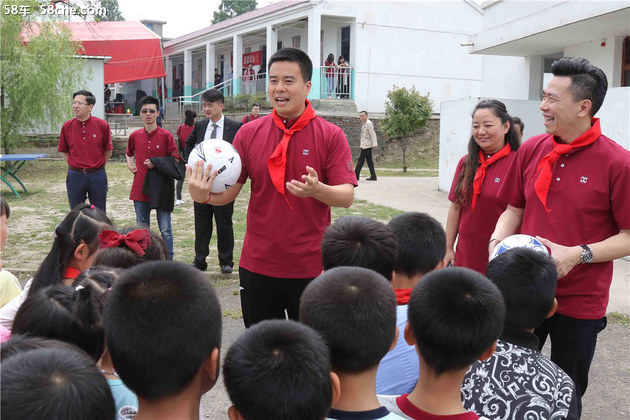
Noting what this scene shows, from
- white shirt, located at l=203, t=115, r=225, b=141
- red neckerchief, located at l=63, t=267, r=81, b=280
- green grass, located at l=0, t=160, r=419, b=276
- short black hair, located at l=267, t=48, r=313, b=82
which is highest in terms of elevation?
short black hair, located at l=267, t=48, r=313, b=82

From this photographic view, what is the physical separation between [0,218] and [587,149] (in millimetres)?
3074

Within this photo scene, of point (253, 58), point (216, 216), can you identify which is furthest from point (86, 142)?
point (253, 58)

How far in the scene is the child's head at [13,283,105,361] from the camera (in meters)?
1.86

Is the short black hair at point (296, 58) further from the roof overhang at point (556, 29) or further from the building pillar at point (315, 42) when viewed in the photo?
the building pillar at point (315, 42)

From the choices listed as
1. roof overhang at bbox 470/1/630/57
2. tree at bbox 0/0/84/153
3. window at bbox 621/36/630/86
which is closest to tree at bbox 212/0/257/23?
tree at bbox 0/0/84/153

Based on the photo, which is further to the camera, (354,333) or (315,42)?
(315,42)

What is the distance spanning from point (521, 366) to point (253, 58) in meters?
26.6

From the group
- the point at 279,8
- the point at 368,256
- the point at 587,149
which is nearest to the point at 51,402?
the point at 368,256

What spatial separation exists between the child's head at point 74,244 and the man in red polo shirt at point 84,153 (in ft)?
14.5

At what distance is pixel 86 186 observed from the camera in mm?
7426

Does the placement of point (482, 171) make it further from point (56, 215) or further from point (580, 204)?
point (56, 215)

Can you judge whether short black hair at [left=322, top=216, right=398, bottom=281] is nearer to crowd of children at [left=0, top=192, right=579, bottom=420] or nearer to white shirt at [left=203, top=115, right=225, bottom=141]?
crowd of children at [left=0, top=192, right=579, bottom=420]

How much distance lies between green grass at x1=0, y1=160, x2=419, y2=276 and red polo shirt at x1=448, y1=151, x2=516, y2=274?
3371mm

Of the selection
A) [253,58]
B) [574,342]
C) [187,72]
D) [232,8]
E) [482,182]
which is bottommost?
[574,342]
